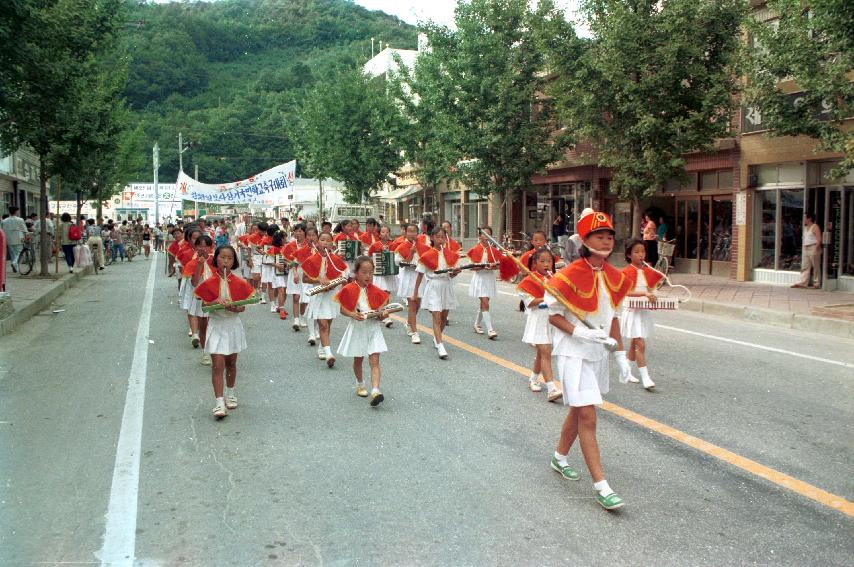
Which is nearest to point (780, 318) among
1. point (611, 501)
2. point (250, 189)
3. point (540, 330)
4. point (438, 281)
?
point (438, 281)

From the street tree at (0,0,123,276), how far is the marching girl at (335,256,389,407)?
7.79 meters

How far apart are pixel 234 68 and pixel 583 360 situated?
287 feet

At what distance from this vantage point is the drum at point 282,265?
1243 cm

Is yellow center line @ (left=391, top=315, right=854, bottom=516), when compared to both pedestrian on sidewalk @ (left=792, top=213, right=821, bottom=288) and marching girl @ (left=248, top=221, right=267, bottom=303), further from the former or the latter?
pedestrian on sidewalk @ (left=792, top=213, right=821, bottom=288)

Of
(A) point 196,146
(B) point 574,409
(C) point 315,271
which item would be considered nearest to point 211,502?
(B) point 574,409

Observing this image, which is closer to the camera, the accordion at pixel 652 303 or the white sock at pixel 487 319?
the accordion at pixel 652 303

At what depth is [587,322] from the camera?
5016 millimetres

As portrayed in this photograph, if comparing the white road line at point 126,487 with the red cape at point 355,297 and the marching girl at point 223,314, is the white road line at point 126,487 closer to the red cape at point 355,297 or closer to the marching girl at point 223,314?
the marching girl at point 223,314

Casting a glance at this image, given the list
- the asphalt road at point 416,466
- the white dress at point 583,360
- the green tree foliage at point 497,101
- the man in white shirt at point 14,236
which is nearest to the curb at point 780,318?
the asphalt road at point 416,466

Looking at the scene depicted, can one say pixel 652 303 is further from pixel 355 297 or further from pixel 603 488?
pixel 603 488

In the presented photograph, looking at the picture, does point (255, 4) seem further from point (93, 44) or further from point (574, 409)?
point (574, 409)

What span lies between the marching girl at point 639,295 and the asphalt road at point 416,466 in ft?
0.80

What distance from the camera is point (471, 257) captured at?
10.8 meters

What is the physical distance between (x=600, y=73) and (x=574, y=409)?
15.0 meters
